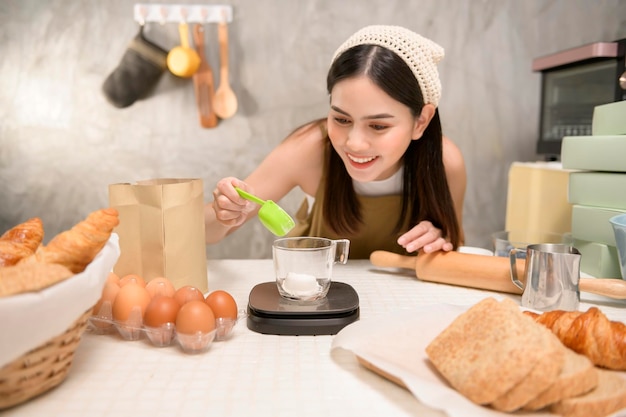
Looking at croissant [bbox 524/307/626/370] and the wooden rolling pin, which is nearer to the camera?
croissant [bbox 524/307/626/370]

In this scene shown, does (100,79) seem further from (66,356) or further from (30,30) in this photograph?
(66,356)

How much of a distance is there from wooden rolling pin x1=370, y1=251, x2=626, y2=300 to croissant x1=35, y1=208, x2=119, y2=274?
69 centimetres

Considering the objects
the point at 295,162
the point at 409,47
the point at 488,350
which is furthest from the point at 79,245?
the point at 295,162

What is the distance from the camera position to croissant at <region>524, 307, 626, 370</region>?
2.08ft

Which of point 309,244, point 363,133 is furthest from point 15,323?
point 363,133

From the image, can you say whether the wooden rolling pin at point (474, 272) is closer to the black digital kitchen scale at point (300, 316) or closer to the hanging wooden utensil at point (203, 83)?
the black digital kitchen scale at point (300, 316)

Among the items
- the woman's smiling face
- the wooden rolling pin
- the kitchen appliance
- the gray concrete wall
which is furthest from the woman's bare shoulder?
the kitchen appliance

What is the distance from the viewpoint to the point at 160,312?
2.36 ft

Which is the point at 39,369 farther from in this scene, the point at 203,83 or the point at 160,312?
the point at 203,83

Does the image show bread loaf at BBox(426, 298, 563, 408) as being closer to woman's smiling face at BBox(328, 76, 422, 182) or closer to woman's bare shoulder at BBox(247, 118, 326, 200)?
woman's smiling face at BBox(328, 76, 422, 182)

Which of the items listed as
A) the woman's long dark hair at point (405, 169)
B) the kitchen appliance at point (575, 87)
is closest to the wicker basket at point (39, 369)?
the woman's long dark hair at point (405, 169)

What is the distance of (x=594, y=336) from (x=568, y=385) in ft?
0.46

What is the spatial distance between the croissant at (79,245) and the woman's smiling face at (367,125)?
0.68m

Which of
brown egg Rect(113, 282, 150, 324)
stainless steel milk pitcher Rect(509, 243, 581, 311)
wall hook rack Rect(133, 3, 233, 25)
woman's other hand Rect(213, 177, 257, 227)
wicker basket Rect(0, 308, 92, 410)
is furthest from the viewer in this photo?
wall hook rack Rect(133, 3, 233, 25)
